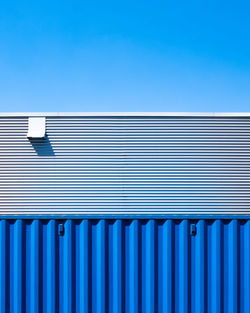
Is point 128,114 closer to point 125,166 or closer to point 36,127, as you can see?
point 125,166

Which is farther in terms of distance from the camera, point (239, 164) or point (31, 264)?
point (239, 164)

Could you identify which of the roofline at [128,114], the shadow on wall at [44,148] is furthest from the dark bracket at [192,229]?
the shadow on wall at [44,148]

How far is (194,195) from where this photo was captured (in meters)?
5.75

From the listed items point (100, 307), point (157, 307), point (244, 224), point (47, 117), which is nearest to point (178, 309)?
point (157, 307)

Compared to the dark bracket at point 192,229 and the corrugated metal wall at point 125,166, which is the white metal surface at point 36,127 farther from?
the dark bracket at point 192,229

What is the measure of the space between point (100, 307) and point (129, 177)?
3248mm

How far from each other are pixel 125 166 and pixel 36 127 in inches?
91.8

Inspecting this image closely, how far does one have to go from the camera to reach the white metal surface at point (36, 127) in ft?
18.4

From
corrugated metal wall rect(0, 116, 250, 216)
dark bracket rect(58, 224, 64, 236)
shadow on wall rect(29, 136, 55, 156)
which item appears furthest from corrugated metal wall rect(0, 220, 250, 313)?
shadow on wall rect(29, 136, 55, 156)

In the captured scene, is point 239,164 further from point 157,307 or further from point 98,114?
point 157,307

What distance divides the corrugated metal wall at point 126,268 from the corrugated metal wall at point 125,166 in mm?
2891

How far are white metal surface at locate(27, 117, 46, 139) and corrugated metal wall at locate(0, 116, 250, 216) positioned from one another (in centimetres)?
15

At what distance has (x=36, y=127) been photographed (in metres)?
5.68

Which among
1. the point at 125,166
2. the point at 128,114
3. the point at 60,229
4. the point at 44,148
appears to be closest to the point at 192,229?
the point at 60,229
